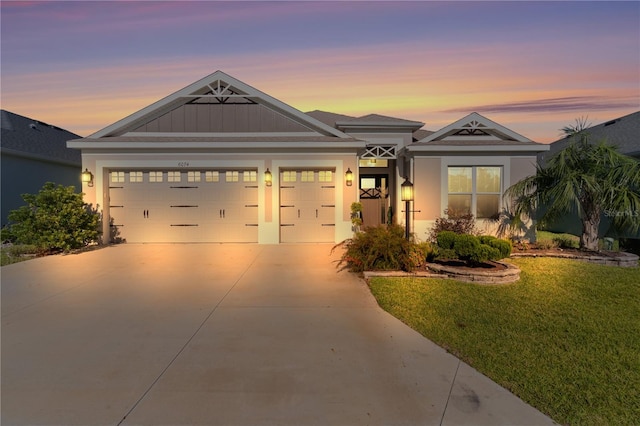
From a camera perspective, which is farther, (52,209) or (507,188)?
(507,188)

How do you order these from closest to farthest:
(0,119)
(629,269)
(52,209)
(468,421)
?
(468,421) < (629,269) < (52,209) < (0,119)

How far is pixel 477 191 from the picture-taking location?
11.4 m

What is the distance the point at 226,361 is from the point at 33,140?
16995 millimetres

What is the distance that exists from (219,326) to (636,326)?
5.59m

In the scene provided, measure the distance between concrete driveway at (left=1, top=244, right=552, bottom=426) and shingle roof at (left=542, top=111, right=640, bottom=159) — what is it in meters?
12.4

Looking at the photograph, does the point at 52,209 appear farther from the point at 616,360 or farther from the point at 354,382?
the point at 616,360

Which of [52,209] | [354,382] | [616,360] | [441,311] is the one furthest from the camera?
[52,209]

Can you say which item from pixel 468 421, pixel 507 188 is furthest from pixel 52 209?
pixel 507 188

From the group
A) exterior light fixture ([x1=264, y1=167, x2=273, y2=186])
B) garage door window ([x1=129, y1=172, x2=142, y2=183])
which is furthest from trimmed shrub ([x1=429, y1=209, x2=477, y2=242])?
garage door window ([x1=129, y1=172, x2=142, y2=183])

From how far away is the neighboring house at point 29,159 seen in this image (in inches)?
525

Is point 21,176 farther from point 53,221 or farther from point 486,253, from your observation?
point 486,253

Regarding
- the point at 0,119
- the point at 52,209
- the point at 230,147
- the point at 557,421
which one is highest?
the point at 0,119

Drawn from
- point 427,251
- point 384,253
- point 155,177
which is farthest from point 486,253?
point 155,177

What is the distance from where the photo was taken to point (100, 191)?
11.6 meters
